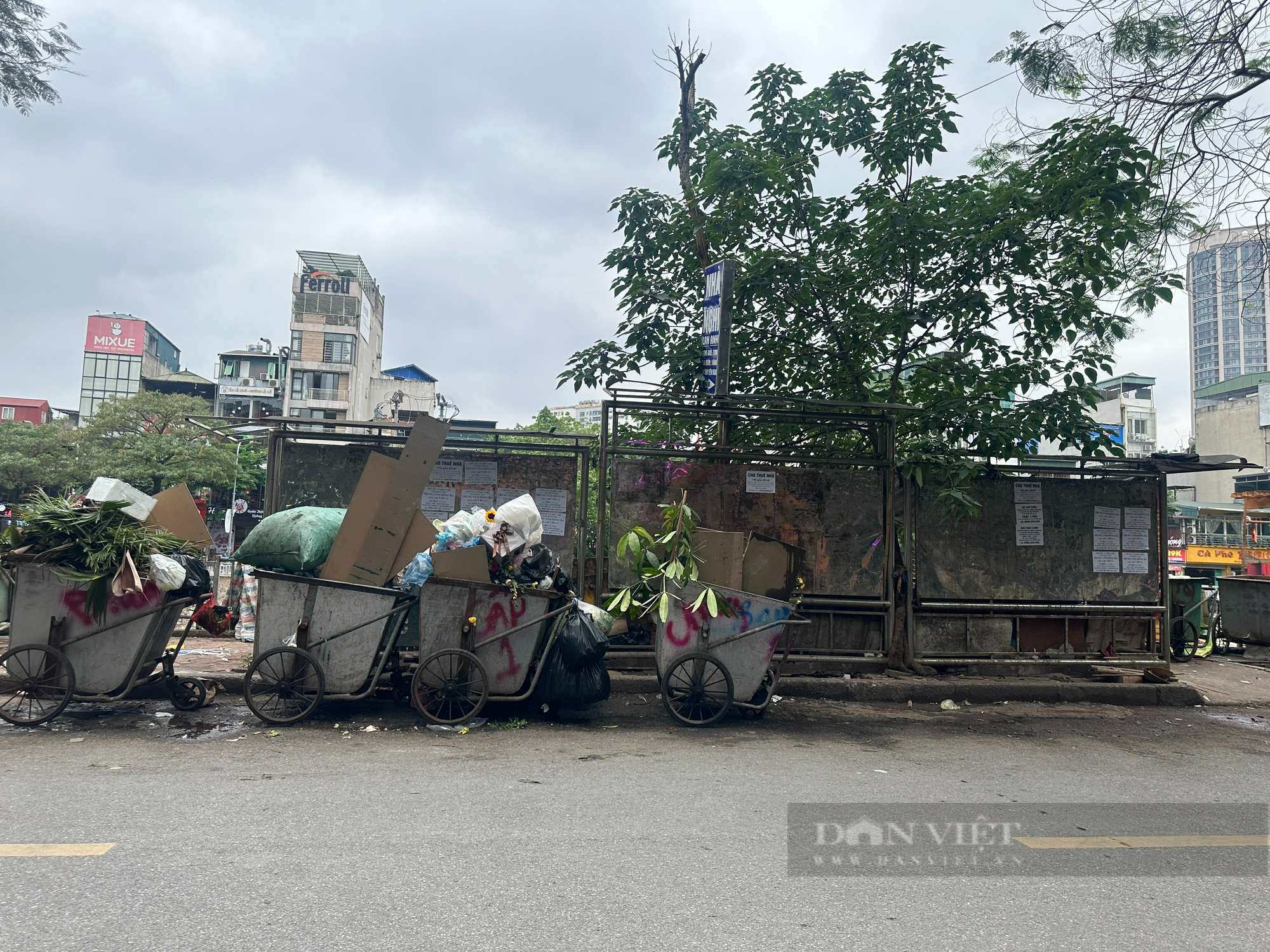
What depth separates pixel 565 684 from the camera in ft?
20.7

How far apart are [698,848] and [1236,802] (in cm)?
343

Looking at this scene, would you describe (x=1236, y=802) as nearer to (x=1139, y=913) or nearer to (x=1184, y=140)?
(x=1139, y=913)

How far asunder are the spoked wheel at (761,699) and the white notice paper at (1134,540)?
4.66 m

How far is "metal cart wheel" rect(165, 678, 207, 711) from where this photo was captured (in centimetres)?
632

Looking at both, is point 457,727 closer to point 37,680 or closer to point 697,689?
point 697,689

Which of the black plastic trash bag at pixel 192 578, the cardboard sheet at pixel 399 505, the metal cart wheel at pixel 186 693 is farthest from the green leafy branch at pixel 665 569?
the metal cart wheel at pixel 186 693

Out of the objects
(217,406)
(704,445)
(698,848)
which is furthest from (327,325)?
(698,848)

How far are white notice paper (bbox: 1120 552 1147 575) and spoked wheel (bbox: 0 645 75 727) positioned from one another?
32.0 feet

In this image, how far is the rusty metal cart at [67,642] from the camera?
576cm

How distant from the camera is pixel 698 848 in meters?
3.76

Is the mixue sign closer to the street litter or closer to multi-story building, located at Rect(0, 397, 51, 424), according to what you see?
multi-story building, located at Rect(0, 397, 51, 424)

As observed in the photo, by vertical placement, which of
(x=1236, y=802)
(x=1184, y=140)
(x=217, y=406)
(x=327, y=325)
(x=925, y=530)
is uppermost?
(x=327, y=325)

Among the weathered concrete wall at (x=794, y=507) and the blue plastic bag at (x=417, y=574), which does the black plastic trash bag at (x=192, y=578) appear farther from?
the weathered concrete wall at (x=794, y=507)
